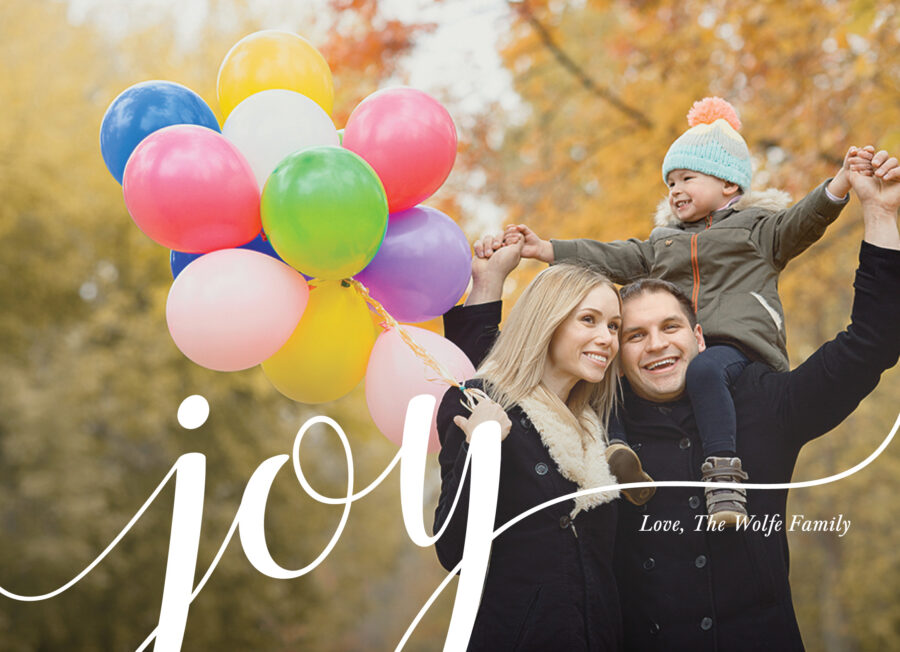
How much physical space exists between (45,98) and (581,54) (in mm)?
6009

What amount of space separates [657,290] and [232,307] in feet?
3.93

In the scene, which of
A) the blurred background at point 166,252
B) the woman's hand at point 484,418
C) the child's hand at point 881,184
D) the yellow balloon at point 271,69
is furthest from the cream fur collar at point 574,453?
the blurred background at point 166,252

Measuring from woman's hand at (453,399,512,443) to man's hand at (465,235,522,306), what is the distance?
0.60 meters

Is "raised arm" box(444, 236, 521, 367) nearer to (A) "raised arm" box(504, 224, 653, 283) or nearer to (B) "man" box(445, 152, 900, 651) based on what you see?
(A) "raised arm" box(504, 224, 653, 283)

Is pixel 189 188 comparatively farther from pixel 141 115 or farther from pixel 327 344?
pixel 327 344

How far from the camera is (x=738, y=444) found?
8.54 feet

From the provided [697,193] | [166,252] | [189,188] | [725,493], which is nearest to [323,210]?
[189,188]

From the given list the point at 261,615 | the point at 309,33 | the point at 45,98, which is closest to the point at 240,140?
the point at 309,33

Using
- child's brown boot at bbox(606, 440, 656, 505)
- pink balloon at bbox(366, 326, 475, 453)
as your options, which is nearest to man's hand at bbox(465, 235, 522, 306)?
pink balloon at bbox(366, 326, 475, 453)

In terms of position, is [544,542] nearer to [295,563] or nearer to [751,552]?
[751,552]

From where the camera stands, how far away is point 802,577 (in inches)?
588

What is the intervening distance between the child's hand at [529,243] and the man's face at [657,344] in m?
0.36

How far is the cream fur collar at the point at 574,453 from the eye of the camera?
248 centimetres

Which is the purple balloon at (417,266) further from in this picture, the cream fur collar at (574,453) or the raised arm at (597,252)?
the cream fur collar at (574,453)
